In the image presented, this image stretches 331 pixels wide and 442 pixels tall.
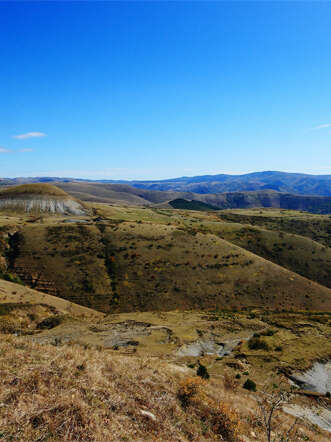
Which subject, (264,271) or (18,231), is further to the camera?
(18,231)

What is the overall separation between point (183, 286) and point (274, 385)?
42.5 meters

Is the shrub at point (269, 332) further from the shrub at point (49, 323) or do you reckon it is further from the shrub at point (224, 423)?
the shrub at point (49, 323)

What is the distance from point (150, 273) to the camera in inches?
2628

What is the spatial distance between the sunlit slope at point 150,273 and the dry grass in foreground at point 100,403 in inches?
1682

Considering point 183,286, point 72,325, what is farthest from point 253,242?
point 72,325

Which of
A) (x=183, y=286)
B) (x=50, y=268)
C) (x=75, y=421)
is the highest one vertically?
(x=75, y=421)

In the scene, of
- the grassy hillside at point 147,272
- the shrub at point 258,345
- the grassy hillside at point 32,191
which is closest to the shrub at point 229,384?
the shrub at point 258,345

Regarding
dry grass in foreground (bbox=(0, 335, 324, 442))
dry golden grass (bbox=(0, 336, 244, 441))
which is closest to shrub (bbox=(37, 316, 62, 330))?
dry grass in foreground (bbox=(0, 335, 324, 442))

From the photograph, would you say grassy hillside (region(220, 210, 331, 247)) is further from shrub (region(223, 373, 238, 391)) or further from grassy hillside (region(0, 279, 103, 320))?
shrub (region(223, 373, 238, 391))

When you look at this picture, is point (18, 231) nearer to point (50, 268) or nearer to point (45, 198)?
point (50, 268)

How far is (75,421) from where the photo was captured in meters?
8.62

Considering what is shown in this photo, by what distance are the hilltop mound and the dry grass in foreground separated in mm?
115915

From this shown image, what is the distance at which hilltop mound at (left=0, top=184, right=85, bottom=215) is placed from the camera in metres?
119

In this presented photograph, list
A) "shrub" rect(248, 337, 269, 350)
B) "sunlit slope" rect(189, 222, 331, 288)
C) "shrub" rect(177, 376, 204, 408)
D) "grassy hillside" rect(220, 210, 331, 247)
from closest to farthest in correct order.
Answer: "shrub" rect(177, 376, 204, 408)
"shrub" rect(248, 337, 269, 350)
"sunlit slope" rect(189, 222, 331, 288)
"grassy hillside" rect(220, 210, 331, 247)
